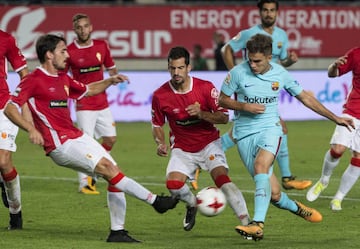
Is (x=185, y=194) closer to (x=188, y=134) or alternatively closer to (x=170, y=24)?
(x=188, y=134)

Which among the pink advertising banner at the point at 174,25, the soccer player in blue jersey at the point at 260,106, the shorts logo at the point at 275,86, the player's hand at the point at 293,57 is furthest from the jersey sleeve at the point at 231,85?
the pink advertising banner at the point at 174,25

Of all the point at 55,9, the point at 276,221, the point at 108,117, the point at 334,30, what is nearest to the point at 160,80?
the point at 55,9

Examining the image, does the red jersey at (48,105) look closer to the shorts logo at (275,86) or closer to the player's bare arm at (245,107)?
the player's bare arm at (245,107)

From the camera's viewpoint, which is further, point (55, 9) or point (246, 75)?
point (55, 9)

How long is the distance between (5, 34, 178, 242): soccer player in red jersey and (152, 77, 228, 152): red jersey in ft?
1.75

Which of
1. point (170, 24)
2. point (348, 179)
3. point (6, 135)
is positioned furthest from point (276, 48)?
point (170, 24)

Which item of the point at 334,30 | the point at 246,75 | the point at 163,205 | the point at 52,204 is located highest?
the point at 246,75

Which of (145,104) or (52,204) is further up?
(52,204)

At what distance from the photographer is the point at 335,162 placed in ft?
42.7

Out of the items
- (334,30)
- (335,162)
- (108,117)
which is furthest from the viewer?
(334,30)

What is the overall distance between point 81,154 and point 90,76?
4.53 m

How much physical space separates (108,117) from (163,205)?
5063 millimetres

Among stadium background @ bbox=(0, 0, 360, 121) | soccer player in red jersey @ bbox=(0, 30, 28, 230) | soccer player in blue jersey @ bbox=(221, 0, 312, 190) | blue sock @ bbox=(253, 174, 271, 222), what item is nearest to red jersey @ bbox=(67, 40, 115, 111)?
soccer player in blue jersey @ bbox=(221, 0, 312, 190)

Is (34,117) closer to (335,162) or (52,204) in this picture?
(52,204)
